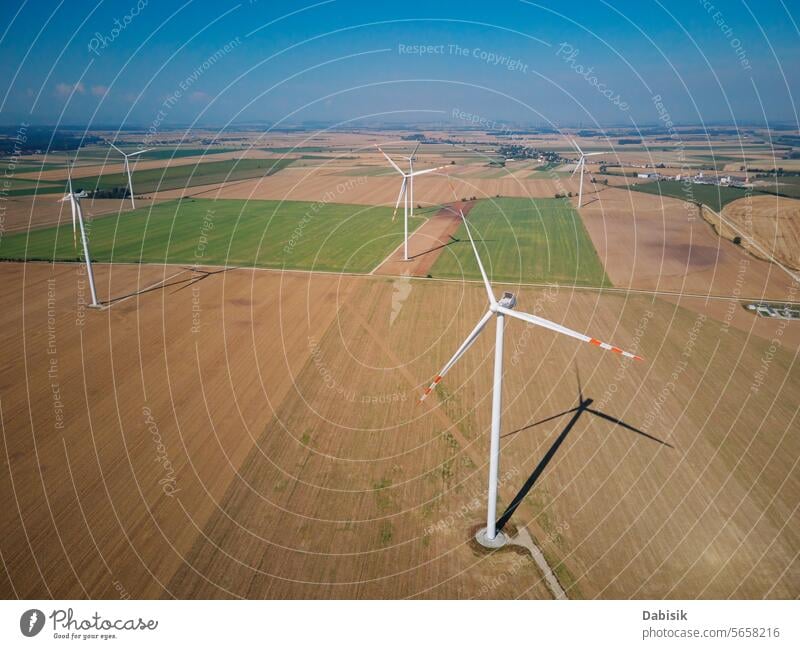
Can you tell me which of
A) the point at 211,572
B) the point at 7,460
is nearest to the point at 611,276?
the point at 211,572

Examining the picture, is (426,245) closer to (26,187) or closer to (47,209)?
(47,209)

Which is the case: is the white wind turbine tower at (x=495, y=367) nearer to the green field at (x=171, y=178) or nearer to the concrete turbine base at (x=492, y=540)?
the concrete turbine base at (x=492, y=540)

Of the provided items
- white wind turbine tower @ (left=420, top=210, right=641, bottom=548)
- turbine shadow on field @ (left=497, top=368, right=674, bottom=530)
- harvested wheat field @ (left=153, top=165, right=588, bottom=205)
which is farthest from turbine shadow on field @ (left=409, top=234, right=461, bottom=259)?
white wind turbine tower @ (left=420, top=210, right=641, bottom=548)

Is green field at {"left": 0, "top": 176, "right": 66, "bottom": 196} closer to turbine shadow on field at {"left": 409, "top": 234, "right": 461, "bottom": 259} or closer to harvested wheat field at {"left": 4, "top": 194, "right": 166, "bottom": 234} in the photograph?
harvested wheat field at {"left": 4, "top": 194, "right": 166, "bottom": 234}

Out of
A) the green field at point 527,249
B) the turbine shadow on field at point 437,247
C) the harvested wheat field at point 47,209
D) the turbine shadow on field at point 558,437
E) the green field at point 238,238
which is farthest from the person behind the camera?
the harvested wheat field at point 47,209
